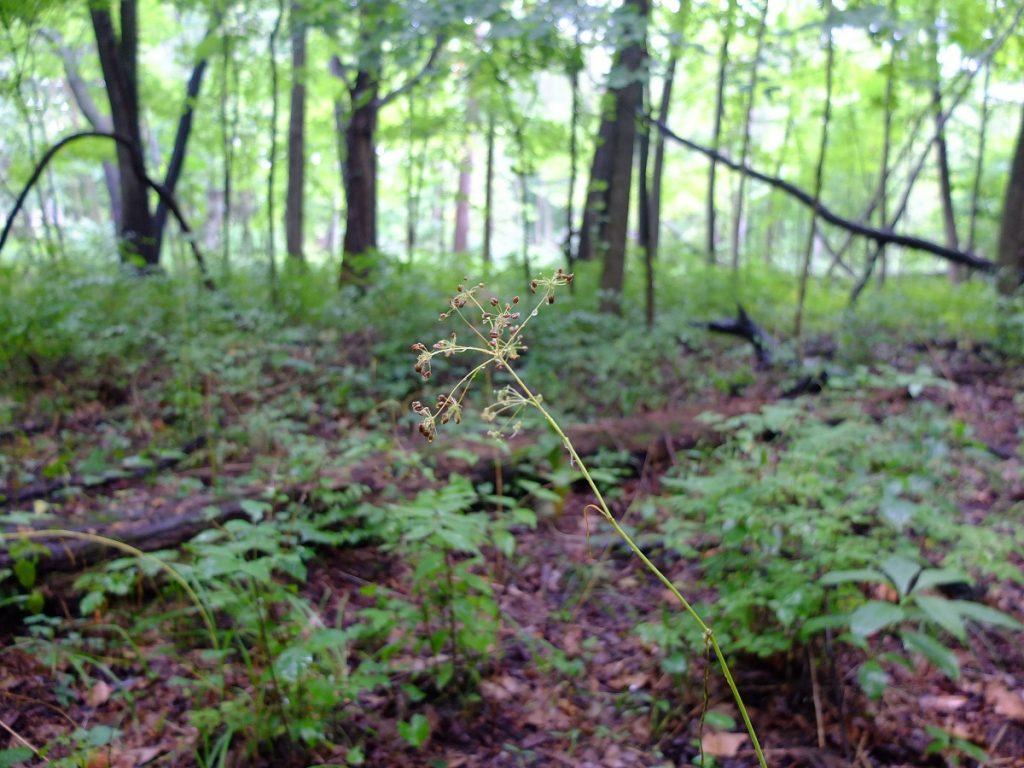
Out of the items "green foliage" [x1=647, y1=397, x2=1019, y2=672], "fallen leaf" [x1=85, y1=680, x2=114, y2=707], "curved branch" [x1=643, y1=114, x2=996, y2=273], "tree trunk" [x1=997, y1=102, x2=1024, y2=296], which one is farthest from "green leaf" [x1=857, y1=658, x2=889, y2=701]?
"tree trunk" [x1=997, y1=102, x2=1024, y2=296]

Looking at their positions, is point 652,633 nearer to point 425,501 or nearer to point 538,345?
point 425,501

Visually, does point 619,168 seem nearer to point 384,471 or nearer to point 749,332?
point 749,332

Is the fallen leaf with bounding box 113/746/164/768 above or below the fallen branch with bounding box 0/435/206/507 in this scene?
below

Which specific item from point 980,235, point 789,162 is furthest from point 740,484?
point 980,235

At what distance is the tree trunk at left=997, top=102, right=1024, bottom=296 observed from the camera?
6957mm

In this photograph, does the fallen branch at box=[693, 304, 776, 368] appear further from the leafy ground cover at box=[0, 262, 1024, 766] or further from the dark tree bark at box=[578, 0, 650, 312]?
the leafy ground cover at box=[0, 262, 1024, 766]

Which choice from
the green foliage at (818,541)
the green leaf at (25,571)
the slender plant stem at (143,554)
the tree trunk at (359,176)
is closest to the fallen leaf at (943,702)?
the green foliage at (818,541)

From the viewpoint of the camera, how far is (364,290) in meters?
7.23

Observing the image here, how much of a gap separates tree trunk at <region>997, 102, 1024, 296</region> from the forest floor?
163 inches

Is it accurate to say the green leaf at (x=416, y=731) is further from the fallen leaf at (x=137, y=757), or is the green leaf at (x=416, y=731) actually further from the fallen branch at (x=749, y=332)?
the fallen branch at (x=749, y=332)

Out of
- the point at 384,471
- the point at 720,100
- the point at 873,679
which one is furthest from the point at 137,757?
the point at 720,100

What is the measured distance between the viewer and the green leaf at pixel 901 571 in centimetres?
187

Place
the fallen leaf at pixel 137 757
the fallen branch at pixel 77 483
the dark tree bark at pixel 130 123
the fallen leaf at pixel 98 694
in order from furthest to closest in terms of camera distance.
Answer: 1. the dark tree bark at pixel 130 123
2. the fallen branch at pixel 77 483
3. the fallen leaf at pixel 98 694
4. the fallen leaf at pixel 137 757

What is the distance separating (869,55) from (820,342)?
25.1 feet
